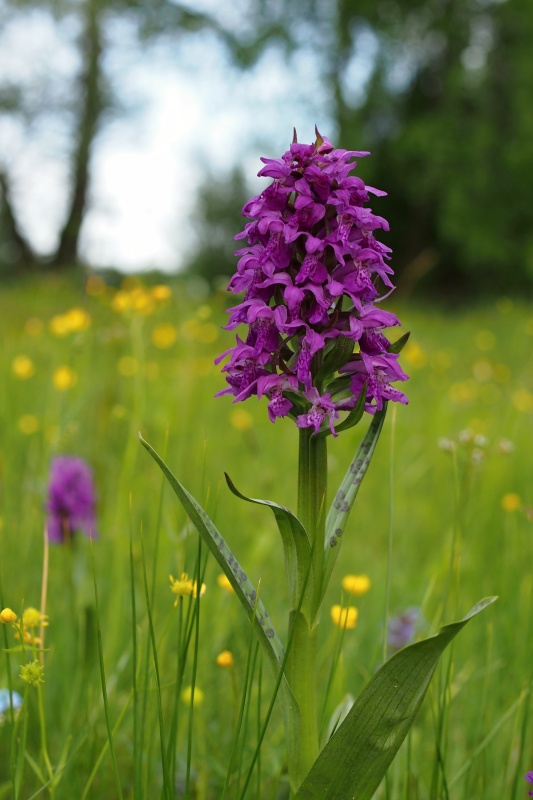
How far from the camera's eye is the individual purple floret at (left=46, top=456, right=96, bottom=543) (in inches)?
82.7

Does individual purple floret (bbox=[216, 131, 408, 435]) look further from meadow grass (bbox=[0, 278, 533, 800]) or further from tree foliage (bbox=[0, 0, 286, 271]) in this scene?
tree foliage (bbox=[0, 0, 286, 271])

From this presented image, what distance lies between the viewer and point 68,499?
6.91 ft

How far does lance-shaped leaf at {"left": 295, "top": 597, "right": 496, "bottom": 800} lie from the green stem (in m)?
0.06

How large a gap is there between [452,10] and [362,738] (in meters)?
18.0

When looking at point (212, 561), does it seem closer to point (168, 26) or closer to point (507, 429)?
point (507, 429)

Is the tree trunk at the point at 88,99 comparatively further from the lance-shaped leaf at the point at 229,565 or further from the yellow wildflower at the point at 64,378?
the lance-shaped leaf at the point at 229,565

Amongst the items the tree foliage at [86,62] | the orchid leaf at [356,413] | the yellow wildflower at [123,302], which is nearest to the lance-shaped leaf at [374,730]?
the orchid leaf at [356,413]

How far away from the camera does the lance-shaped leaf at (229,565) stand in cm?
86

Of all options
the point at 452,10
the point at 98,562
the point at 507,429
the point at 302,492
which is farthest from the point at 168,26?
the point at 302,492

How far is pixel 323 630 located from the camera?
212cm

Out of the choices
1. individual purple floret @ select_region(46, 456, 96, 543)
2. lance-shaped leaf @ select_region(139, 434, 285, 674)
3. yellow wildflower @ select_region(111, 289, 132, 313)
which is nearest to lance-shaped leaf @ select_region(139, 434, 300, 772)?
lance-shaped leaf @ select_region(139, 434, 285, 674)

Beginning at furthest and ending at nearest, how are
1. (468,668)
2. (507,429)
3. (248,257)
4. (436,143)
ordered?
(436,143)
(507,429)
(468,668)
(248,257)

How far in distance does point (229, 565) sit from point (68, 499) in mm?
1290

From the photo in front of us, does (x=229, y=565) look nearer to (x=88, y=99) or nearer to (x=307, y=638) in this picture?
(x=307, y=638)
